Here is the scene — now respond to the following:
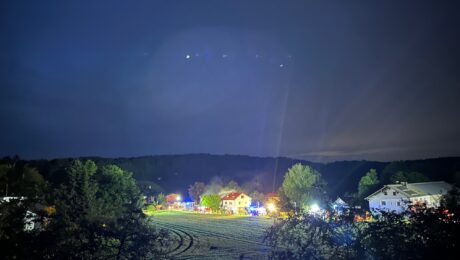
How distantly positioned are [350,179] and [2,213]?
10188 cm

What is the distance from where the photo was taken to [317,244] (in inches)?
317

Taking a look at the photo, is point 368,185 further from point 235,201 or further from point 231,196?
point 231,196

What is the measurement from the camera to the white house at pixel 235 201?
240 feet

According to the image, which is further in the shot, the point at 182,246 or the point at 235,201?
the point at 235,201

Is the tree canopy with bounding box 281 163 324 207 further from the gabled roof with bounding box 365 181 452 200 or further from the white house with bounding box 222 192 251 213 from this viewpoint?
the white house with bounding box 222 192 251 213

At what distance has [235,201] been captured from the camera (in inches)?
2894

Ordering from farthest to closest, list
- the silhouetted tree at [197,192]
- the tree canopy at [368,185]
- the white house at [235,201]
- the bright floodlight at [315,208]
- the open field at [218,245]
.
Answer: the silhouetted tree at [197,192]
the white house at [235,201]
the tree canopy at [368,185]
the open field at [218,245]
the bright floodlight at [315,208]

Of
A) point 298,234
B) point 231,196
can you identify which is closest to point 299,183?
point 231,196

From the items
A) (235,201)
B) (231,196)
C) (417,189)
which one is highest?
(417,189)

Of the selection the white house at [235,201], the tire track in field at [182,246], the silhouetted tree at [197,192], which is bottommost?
the tire track in field at [182,246]

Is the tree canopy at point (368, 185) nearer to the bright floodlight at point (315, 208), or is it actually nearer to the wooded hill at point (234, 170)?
the wooded hill at point (234, 170)

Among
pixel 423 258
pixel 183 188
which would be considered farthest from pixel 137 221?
pixel 183 188

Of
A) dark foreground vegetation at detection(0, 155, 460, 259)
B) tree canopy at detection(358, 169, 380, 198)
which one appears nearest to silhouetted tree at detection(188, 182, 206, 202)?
tree canopy at detection(358, 169, 380, 198)

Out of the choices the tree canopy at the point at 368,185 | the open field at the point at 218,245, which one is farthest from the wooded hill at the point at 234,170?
the open field at the point at 218,245
